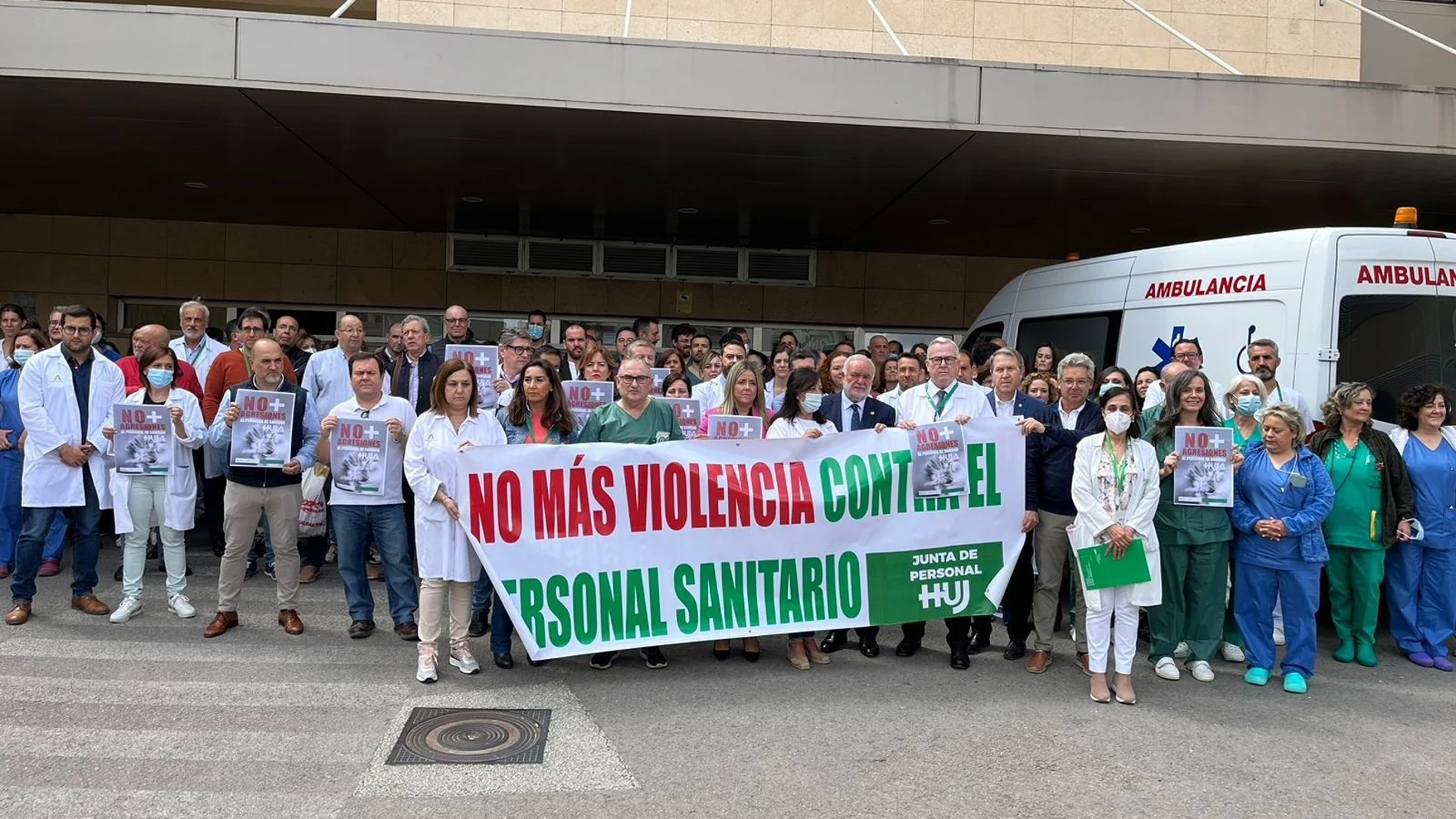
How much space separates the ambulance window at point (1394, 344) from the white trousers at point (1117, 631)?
98.9 inches

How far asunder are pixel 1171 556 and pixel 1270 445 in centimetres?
86

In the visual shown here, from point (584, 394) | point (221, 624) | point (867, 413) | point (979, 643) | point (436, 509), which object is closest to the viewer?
point (436, 509)

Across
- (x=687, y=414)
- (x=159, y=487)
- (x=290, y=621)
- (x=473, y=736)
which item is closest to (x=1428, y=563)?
(x=687, y=414)

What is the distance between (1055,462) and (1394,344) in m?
2.92

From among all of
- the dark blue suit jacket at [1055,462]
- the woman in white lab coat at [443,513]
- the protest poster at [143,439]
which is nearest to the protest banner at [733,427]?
the woman in white lab coat at [443,513]

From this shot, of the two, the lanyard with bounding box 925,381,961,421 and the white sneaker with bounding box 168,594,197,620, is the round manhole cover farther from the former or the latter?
the lanyard with bounding box 925,381,961,421

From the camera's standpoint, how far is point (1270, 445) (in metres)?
5.93

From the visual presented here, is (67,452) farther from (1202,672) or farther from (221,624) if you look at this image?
(1202,672)

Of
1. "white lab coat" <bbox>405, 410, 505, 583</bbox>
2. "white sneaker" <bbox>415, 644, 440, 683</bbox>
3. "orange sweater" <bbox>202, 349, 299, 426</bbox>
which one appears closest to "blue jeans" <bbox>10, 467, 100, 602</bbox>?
"orange sweater" <bbox>202, 349, 299, 426</bbox>

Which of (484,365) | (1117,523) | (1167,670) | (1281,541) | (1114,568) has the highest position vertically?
(484,365)

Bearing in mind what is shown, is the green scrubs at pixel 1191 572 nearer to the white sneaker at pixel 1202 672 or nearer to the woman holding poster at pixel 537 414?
the white sneaker at pixel 1202 672

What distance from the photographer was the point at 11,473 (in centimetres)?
725

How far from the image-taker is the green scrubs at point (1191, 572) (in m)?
5.86

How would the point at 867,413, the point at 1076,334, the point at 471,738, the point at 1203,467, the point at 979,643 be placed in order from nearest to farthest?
the point at 471,738
the point at 1203,467
the point at 979,643
the point at 867,413
the point at 1076,334
